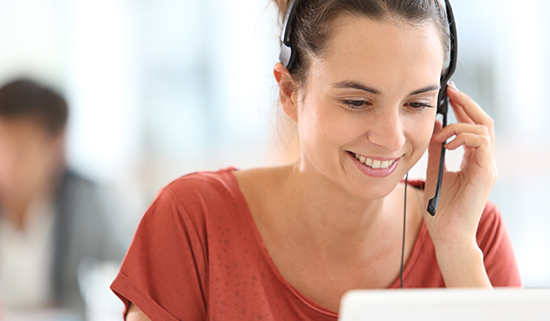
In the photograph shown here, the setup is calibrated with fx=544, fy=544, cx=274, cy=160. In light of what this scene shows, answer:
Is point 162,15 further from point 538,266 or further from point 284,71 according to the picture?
point 538,266

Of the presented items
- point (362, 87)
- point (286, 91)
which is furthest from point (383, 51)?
point (286, 91)

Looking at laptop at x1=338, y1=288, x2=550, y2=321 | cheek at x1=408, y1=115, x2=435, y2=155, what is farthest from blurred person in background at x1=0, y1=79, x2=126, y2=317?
laptop at x1=338, y1=288, x2=550, y2=321

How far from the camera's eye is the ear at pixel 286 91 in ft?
3.70

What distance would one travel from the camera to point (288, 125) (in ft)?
4.38

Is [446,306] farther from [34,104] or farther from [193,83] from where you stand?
[193,83]

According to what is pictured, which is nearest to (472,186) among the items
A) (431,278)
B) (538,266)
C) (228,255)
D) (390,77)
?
(431,278)

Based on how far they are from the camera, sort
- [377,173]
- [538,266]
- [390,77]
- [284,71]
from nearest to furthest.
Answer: [390,77], [377,173], [284,71], [538,266]

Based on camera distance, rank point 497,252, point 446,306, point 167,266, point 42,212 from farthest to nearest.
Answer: point 42,212, point 497,252, point 167,266, point 446,306

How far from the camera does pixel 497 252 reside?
1.17 m

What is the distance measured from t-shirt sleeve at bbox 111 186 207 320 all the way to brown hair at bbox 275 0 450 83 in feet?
1.25

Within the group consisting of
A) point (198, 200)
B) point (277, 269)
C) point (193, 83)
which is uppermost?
point (193, 83)

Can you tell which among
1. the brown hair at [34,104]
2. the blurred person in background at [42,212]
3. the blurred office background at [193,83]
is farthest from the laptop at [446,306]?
the blurred office background at [193,83]

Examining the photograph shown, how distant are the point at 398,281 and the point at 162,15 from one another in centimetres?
248

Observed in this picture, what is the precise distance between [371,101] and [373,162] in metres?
0.13
